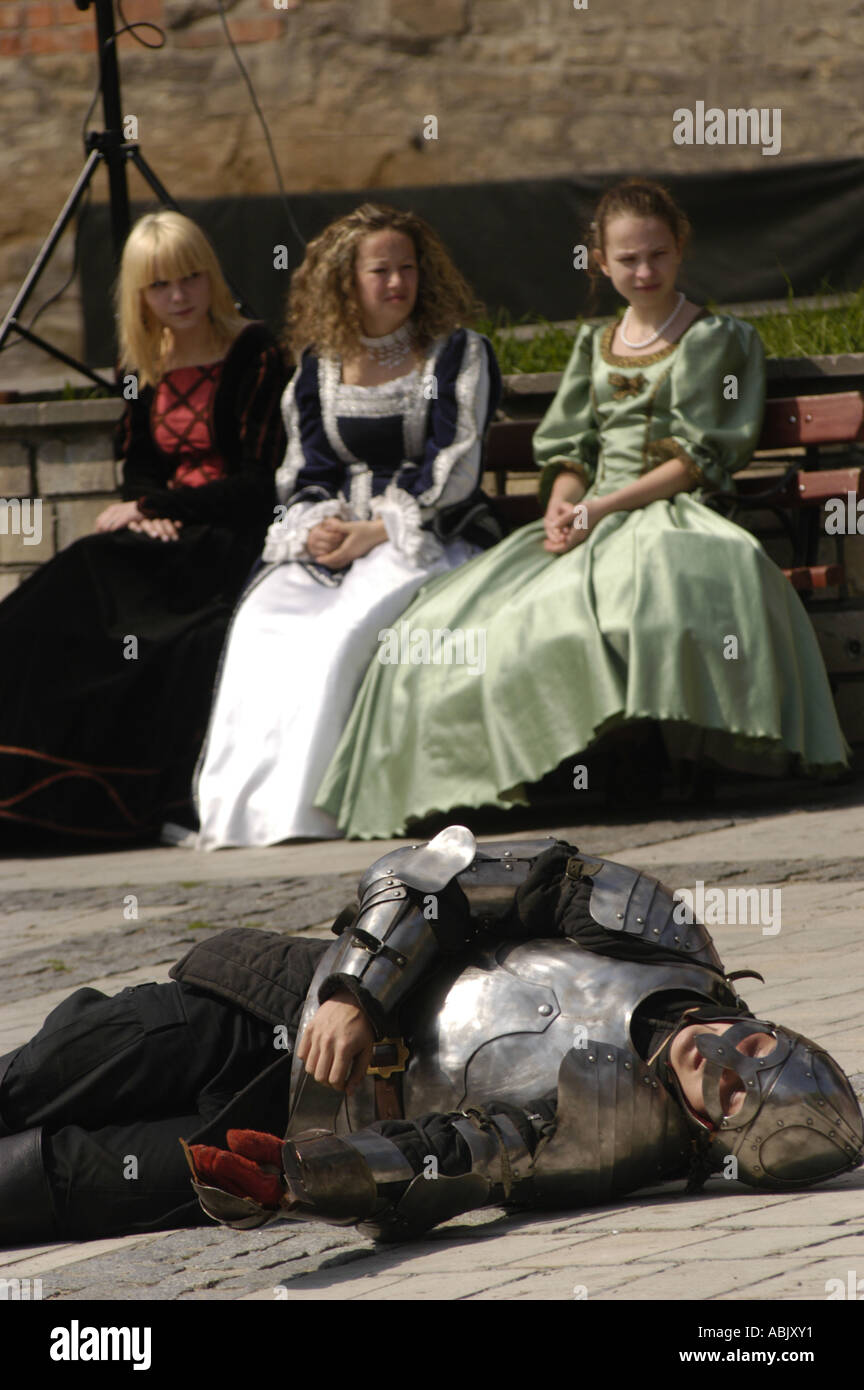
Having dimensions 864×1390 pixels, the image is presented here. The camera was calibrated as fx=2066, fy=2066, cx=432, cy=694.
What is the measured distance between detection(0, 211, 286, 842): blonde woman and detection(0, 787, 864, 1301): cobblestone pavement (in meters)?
0.27

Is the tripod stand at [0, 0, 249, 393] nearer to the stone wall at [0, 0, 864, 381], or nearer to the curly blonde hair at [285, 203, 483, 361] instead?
the curly blonde hair at [285, 203, 483, 361]

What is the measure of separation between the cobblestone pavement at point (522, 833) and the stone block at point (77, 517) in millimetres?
1672

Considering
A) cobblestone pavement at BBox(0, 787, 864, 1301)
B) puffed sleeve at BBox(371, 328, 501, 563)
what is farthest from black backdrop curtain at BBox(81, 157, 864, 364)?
cobblestone pavement at BBox(0, 787, 864, 1301)

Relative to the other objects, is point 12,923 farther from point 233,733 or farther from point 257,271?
point 257,271

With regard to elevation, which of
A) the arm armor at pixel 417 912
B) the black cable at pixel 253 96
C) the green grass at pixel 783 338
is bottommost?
the arm armor at pixel 417 912

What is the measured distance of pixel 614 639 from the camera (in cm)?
599

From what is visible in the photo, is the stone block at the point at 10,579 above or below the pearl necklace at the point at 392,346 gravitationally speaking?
below

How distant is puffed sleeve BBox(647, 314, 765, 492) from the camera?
639 centimetres

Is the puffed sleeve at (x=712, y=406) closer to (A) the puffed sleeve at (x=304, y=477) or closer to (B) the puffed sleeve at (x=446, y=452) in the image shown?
(B) the puffed sleeve at (x=446, y=452)

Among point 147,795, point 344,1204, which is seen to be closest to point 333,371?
point 147,795

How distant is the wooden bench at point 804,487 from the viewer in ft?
21.6

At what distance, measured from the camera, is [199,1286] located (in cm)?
273

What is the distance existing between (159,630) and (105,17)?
248 cm

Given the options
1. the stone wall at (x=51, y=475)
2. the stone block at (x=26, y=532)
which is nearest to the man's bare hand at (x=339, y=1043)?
the stone wall at (x=51, y=475)
